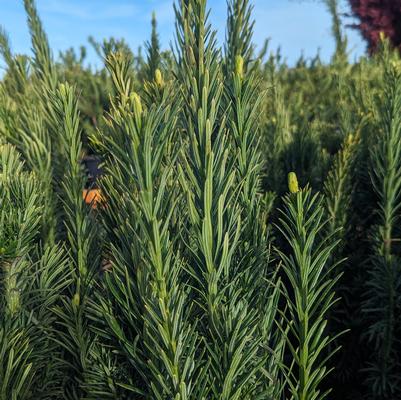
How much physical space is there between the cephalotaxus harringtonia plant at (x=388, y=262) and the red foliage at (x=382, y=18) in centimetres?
922

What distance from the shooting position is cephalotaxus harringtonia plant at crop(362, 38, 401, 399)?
1546 millimetres

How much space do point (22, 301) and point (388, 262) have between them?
1108 millimetres

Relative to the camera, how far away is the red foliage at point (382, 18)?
10.2 m

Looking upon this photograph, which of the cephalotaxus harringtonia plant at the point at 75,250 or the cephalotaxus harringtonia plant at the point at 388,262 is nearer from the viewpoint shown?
the cephalotaxus harringtonia plant at the point at 75,250

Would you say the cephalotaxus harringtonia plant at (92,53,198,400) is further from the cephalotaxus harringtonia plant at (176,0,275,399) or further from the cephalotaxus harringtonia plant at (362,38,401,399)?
the cephalotaxus harringtonia plant at (362,38,401,399)

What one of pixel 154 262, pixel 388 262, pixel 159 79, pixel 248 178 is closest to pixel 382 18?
pixel 388 262

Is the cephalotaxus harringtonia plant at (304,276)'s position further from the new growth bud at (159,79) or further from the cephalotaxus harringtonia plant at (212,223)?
the new growth bud at (159,79)

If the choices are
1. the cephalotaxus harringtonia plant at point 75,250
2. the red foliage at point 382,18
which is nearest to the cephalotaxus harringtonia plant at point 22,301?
the cephalotaxus harringtonia plant at point 75,250

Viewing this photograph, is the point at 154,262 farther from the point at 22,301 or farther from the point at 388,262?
the point at 388,262

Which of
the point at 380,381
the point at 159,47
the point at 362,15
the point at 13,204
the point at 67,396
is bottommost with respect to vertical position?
the point at 380,381

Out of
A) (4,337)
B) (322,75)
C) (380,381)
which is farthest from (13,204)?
(322,75)

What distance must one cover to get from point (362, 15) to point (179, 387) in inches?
453

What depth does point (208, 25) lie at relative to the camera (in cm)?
80

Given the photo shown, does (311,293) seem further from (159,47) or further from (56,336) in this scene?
(159,47)
